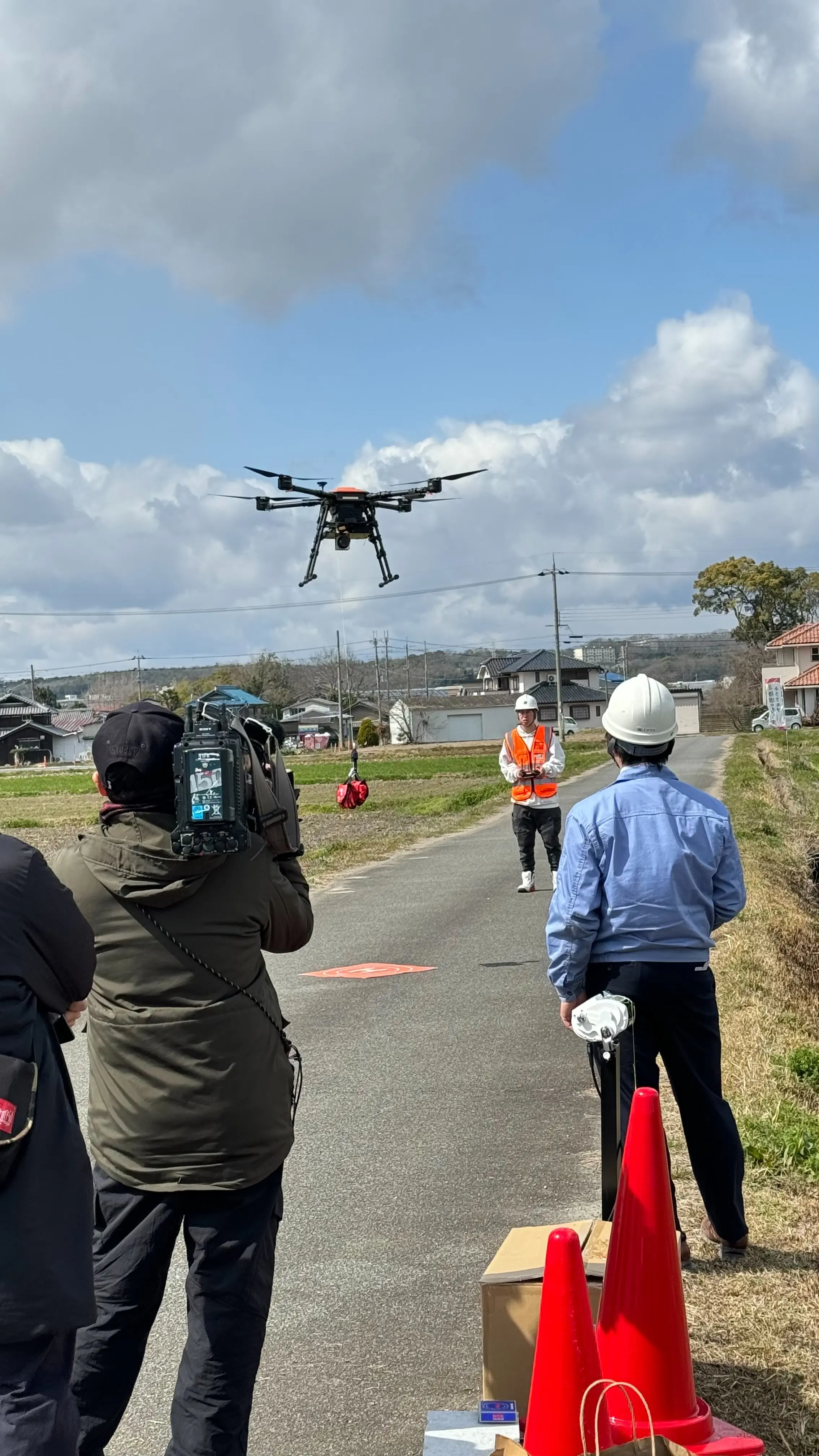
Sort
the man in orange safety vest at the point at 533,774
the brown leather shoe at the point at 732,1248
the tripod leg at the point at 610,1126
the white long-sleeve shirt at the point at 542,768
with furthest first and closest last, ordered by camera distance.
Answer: the man in orange safety vest at the point at 533,774 < the white long-sleeve shirt at the point at 542,768 < the brown leather shoe at the point at 732,1248 < the tripod leg at the point at 610,1126

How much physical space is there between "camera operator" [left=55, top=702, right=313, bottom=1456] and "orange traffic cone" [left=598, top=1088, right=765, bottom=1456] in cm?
89

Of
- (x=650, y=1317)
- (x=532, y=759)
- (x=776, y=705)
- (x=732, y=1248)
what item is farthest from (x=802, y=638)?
(x=650, y=1317)

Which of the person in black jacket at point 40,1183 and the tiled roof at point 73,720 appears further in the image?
the tiled roof at point 73,720

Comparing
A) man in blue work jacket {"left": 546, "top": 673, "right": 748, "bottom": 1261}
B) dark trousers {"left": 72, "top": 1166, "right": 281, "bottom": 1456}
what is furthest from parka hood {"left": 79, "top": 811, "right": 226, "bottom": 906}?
man in blue work jacket {"left": 546, "top": 673, "right": 748, "bottom": 1261}

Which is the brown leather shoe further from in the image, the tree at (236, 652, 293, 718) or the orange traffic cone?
the tree at (236, 652, 293, 718)

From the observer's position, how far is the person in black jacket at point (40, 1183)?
8.39ft

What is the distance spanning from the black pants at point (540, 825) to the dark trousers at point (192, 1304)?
11337 mm

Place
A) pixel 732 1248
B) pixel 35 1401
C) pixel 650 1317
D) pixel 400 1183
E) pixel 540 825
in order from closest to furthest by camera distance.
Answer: pixel 35 1401
pixel 650 1317
pixel 732 1248
pixel 400 1183
pixel 540 825

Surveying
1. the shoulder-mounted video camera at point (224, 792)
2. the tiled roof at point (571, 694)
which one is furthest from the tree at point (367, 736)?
the shoulder-mounted video camera at point (224, 792)

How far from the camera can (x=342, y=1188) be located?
584 cm

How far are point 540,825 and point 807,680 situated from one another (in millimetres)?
77751

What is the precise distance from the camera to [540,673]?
399 ft

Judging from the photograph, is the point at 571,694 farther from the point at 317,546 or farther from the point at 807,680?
the point at 317,546

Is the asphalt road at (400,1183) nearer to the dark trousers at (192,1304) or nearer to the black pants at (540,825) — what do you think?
the dark trousers at (192,1304)
